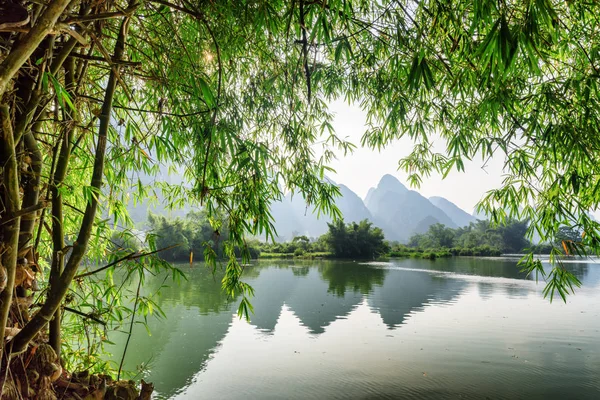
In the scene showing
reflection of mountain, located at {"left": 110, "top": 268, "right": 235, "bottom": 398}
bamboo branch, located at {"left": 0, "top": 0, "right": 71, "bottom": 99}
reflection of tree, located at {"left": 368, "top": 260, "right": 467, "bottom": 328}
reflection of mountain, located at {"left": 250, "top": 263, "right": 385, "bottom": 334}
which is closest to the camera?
bamboo branch, located at {"left": 0, "top": 0, "right": 71, "bottom": 99}

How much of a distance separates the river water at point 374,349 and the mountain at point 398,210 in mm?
143087

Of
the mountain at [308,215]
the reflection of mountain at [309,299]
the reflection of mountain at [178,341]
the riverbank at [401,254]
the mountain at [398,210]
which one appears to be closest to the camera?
the reflection of mountain at [178,341]

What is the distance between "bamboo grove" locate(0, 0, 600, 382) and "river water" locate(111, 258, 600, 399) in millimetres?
2633

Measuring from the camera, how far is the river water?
12.7 feet

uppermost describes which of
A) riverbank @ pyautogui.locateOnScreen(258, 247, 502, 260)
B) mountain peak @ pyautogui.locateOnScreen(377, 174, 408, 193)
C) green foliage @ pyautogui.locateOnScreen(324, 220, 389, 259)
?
mountain peak @ pyautogui.locateOnScreen(377, 174, 408, 193)

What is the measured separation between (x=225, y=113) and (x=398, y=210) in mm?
172090

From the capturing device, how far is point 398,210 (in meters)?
167

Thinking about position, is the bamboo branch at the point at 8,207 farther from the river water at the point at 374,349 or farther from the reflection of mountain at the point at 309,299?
the reflection of mountain at the point at 309,299

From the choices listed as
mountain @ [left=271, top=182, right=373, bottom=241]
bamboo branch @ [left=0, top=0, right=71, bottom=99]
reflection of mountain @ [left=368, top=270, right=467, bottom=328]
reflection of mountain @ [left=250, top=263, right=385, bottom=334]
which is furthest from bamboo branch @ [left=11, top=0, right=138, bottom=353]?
mountain @ [left=271, top=182, right=373, bottom=241]

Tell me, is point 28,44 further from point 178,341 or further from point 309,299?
point 309,299

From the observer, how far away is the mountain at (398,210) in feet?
510

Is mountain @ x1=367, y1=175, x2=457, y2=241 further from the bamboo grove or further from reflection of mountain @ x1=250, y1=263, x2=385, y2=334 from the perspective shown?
the bamboo grove

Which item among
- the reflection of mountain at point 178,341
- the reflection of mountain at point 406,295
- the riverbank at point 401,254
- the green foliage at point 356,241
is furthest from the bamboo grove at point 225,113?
the green foliage at point 356,241

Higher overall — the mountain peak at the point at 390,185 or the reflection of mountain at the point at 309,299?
the mountain peak at the point at 390,185
